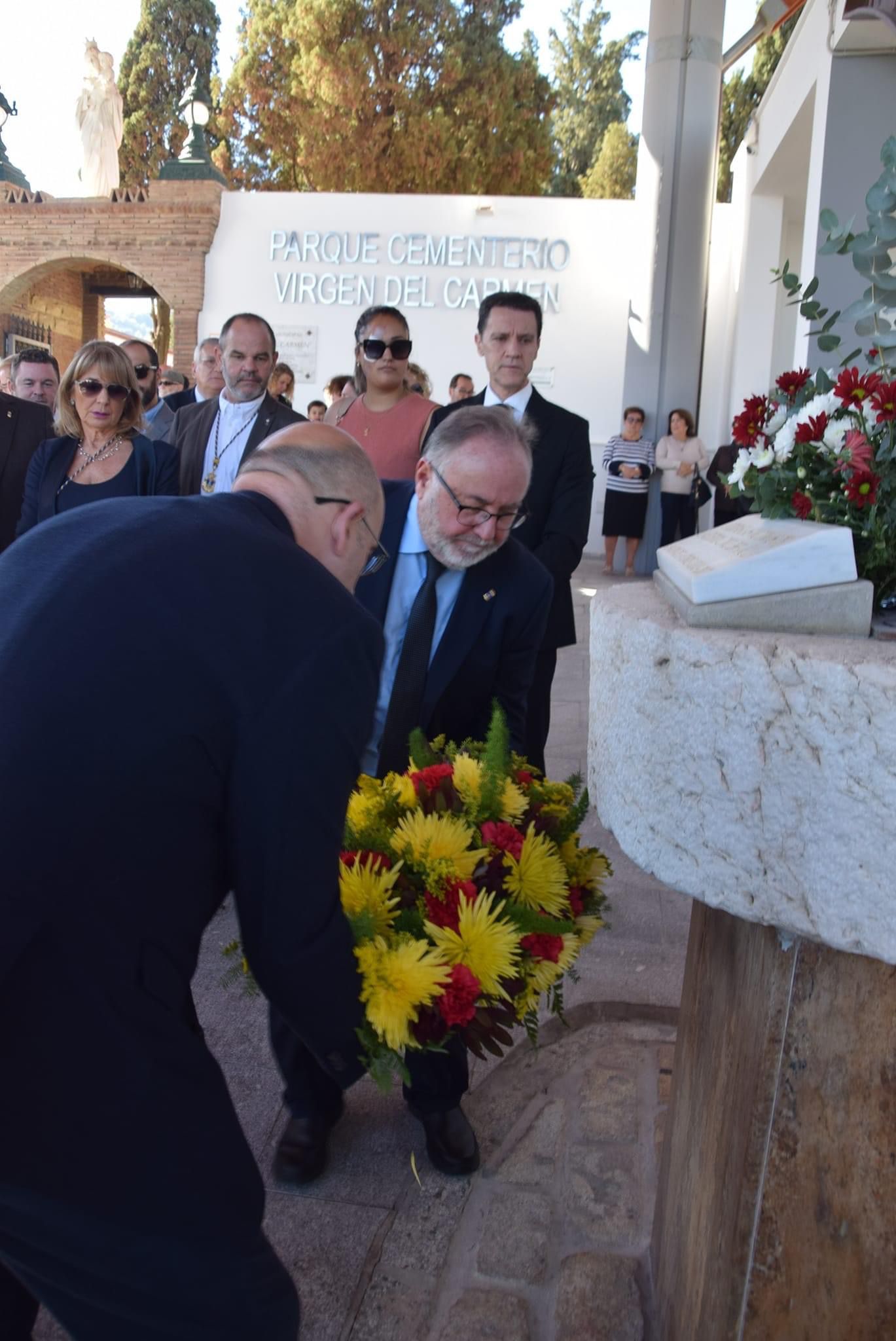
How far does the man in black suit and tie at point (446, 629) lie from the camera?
2404 mm

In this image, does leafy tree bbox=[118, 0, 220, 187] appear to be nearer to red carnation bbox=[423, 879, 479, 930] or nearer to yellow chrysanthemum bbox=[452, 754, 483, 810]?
yellow chrysanthemum bbox=[452, 754, 483, 810]

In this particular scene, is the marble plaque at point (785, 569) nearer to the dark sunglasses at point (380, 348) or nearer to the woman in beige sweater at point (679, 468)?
the dark sunglasses at point (380, 348)

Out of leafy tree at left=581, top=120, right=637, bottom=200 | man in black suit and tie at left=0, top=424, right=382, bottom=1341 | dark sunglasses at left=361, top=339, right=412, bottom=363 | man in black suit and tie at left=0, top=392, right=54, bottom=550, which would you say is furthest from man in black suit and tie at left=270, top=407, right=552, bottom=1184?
leafy tree at left=581, top=120, right=637, bottom=200

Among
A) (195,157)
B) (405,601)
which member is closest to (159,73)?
(195,157)

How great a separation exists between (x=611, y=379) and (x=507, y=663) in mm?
11835

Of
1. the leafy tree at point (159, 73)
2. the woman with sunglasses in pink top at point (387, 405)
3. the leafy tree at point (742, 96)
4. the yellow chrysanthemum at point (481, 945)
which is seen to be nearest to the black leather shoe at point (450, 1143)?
the yellow chrysanthemum at point (481, 945)

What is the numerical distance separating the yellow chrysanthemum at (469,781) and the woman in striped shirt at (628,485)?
11022 mm

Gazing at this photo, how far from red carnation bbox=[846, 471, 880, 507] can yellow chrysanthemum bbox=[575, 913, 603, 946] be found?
2.49 ft

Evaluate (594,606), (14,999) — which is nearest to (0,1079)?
(14,999)

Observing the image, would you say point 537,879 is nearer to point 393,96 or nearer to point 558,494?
point 558,494

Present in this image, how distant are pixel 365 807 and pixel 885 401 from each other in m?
1.00

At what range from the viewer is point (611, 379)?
45.5 feet

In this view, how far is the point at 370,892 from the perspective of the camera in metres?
1.62

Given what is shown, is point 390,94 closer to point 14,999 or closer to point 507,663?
point 507,663
